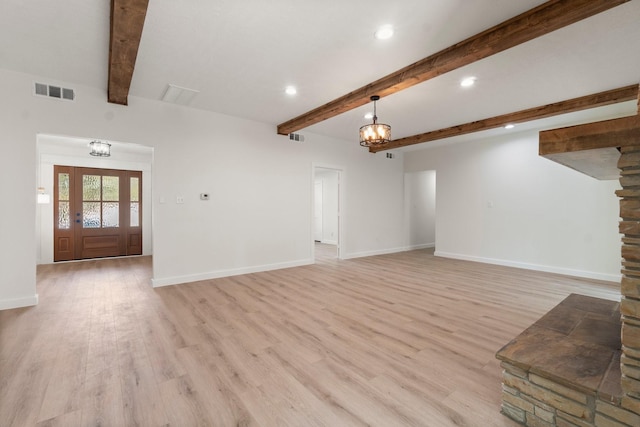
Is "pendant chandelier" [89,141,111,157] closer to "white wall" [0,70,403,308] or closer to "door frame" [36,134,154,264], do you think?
"door frame" [36,134,154,264]

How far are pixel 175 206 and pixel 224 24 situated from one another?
302 centimetres

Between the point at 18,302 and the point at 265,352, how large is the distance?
349 centimetres

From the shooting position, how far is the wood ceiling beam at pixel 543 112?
3809mm

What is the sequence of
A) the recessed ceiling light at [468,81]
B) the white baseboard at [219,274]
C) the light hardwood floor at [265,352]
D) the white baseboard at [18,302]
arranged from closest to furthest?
the light hardwood floor at [265,352] → the white baseboard at [18,302] → the recessed ceiling light at [468,81] → the white baseboard at [219,274]

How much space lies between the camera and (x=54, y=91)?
3721mm

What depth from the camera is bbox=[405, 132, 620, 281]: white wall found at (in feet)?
16.6

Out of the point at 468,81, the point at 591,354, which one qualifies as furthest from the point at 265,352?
the point at 468,81

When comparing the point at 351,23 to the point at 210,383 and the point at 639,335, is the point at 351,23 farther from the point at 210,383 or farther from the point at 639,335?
the point at 210,383

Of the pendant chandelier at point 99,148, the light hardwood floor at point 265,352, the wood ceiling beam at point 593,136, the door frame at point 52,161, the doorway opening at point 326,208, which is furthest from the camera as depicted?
the doorway opening at point 326,208

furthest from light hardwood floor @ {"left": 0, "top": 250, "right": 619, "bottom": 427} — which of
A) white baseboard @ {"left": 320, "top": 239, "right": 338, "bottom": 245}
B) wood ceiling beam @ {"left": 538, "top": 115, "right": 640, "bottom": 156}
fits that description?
white baseboard @ {"left": 320, "top": 239, "right": 338, "bottom": 245}

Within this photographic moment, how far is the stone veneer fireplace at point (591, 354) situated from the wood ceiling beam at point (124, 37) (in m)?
2.92

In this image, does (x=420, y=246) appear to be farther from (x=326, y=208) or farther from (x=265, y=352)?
(x=265, y=352)

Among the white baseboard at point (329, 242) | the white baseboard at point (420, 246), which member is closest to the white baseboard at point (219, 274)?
the white baseboard at point (329, 242)

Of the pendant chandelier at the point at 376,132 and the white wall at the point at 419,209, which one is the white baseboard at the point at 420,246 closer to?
the white wall at the point at 419,209
